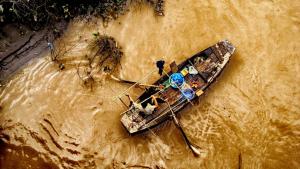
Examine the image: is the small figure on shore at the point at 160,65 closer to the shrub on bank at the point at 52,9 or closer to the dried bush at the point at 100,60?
the dried bush at the point at 100,60

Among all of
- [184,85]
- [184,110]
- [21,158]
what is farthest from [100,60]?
[21,158]

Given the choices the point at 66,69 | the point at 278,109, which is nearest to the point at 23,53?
the point at 66,69

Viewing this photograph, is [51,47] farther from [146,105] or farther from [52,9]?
[146,105]

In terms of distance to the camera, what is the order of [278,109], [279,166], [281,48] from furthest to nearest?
[281,48] < [278,109] < [279,166]

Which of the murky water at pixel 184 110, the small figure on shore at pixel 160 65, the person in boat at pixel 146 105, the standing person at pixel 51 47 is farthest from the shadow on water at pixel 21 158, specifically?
the small figure on shore at pixel 160 65

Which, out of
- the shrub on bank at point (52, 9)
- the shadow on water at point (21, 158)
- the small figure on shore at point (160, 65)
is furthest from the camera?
the shrub on bank at point (52, 9)

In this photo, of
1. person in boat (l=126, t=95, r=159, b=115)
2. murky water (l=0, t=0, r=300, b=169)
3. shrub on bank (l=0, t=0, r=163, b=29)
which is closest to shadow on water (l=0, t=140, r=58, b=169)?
murky water (l=0, t=0, r=300, b=169)

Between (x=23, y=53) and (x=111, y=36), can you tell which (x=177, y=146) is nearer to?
(x=111, y=36)
